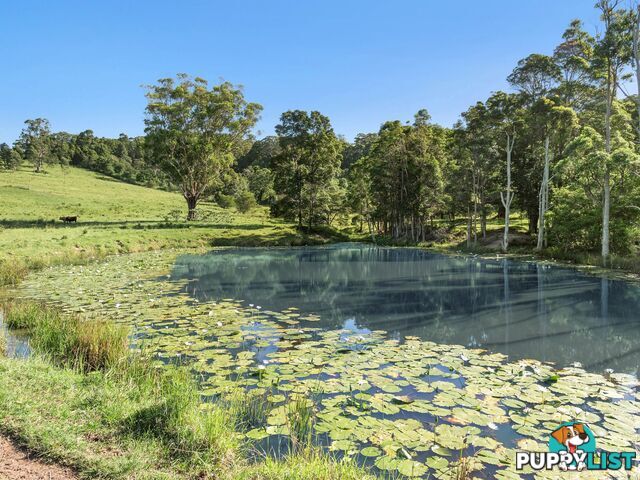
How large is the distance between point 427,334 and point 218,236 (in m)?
34.8

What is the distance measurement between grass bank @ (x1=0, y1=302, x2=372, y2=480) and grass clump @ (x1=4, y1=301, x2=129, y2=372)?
0.49 meters

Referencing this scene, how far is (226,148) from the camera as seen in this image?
51.0m

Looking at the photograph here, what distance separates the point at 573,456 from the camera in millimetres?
5254

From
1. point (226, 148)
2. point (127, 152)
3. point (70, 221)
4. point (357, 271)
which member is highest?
point (127, 152)

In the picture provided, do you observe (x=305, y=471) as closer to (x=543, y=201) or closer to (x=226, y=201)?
(x=543, y=201)

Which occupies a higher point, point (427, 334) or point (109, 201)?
point (109, 201)

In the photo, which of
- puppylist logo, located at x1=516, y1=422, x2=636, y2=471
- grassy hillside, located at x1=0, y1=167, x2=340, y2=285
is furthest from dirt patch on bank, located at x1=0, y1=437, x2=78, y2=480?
grassy hillside, located at x1=0, y1=167, x2=340, y2=285

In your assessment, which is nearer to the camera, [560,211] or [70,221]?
Answer: [560,211]

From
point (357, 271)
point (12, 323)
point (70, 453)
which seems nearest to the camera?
point (70, 453)

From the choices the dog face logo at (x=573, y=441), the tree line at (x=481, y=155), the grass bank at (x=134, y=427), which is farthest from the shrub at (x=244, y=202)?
the dog face logo at (x=573, y=441)

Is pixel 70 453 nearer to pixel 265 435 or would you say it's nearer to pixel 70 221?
pixel 265 435

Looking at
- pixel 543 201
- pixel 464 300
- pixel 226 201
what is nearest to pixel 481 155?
pixel 543 201

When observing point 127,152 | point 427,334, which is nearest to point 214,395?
point 427,334

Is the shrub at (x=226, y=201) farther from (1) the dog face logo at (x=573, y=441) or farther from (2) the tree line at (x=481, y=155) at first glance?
(1) the dog face logo at (x=573, y=441)
